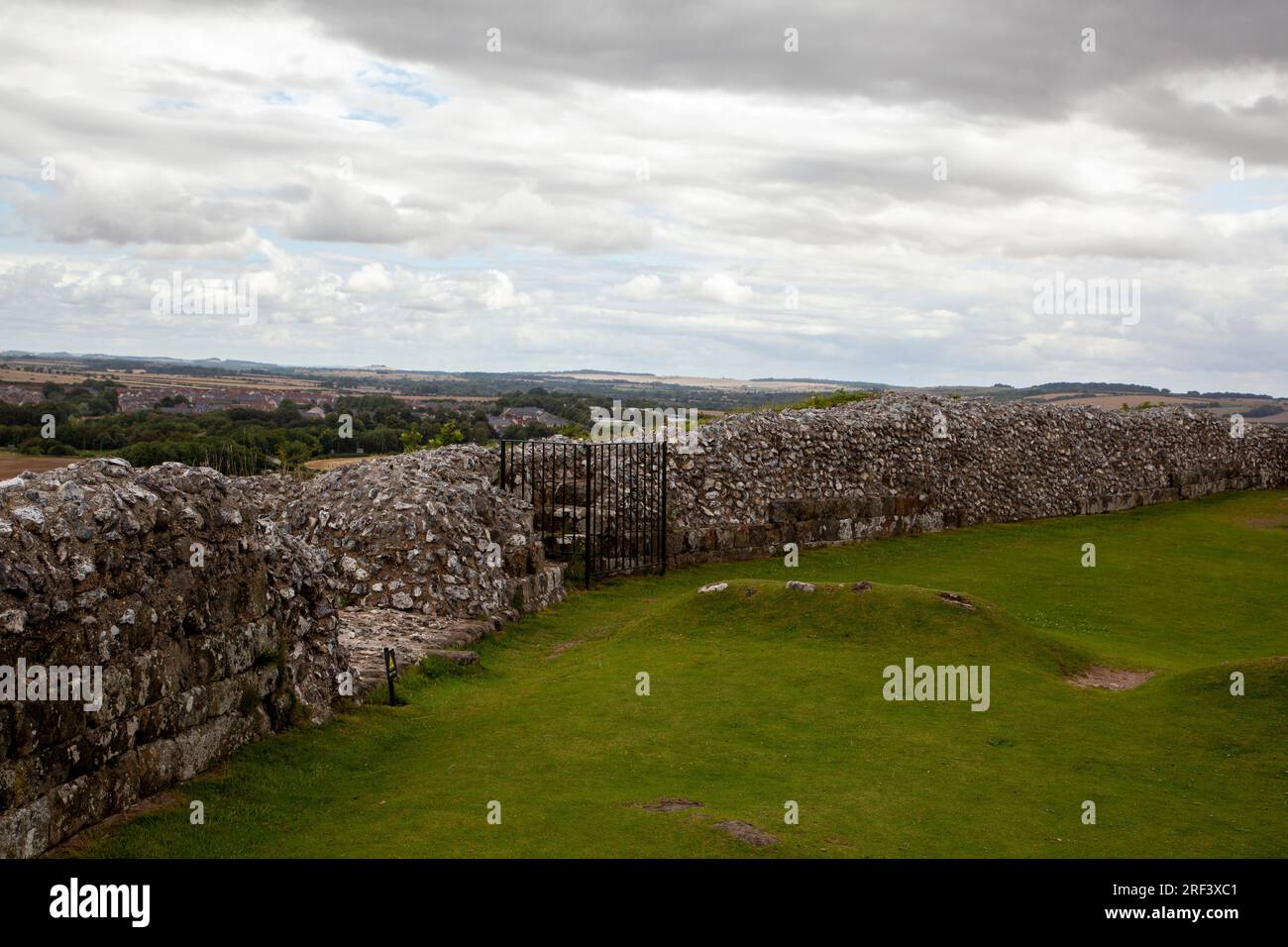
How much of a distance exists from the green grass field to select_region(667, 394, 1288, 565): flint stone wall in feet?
21.3

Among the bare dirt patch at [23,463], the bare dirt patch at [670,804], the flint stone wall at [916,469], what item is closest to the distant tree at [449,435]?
the flint stone wall at [916,469]

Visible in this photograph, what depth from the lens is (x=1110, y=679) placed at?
12.9 metres

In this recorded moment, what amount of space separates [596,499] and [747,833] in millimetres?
14445

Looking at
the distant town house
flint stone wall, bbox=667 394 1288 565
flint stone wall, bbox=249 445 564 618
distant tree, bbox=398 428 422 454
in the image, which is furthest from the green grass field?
the distant town house

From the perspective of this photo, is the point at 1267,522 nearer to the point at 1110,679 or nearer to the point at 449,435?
the point at 1110,679

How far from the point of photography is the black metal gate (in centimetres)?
1997

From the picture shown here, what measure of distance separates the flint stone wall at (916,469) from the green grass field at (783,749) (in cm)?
650

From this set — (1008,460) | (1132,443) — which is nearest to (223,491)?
(1008,460)

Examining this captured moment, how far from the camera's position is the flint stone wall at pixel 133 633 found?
651 cm

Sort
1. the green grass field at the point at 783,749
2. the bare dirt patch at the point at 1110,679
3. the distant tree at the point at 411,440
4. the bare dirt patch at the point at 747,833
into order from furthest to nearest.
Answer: the distant tree at the point at 411,440 < the bare dirt patch at the point at 1110,679 < the green grass field at the point at 783,749 < the bare dirt patch at the point at 747,833

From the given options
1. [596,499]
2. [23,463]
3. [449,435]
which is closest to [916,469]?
[596,499]

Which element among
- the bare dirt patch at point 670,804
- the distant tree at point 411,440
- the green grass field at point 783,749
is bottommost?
the green grass field at point 783,749

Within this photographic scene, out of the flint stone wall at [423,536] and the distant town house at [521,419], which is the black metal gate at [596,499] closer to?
the flint stone wall at [423,536]
